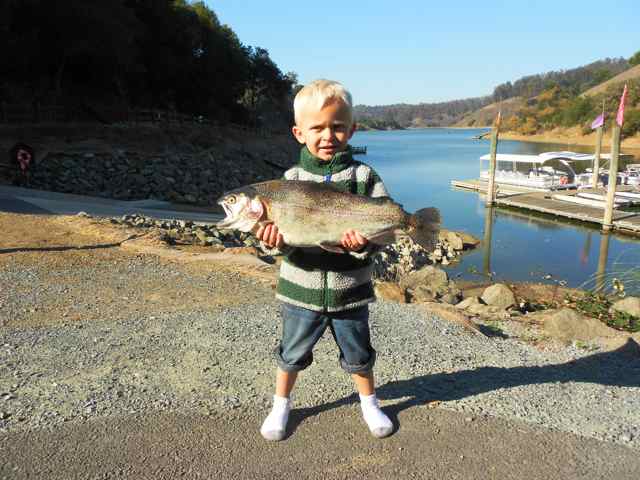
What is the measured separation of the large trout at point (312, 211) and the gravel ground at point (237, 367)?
5.11 ft

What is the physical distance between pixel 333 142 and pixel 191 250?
7.04 metres

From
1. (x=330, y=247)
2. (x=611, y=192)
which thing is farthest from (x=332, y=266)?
(x=611, y=192)

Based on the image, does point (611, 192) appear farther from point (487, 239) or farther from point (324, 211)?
point (324, 211)

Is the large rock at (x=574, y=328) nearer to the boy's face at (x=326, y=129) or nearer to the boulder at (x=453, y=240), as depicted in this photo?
the boy's face at (x=326, y=129)

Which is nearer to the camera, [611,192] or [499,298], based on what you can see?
[499,298]

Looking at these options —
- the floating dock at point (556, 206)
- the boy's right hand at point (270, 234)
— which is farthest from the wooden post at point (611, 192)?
the boy's right hand at point (270, 234)

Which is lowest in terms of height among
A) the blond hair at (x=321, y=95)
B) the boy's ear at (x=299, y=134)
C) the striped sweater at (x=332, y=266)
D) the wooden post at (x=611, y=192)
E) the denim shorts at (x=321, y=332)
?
the wooden post at (x=611, y=192)

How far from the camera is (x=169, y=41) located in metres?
50.2

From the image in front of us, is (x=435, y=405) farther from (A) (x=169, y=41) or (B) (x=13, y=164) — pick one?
(A) (x=169, y=41)

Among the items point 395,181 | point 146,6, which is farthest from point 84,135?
point 395,181

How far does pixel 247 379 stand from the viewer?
4.46m

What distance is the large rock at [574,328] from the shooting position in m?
6.06

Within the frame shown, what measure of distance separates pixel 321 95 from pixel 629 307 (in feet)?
22.6

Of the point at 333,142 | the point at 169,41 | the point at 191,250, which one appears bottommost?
the point at 191,250
